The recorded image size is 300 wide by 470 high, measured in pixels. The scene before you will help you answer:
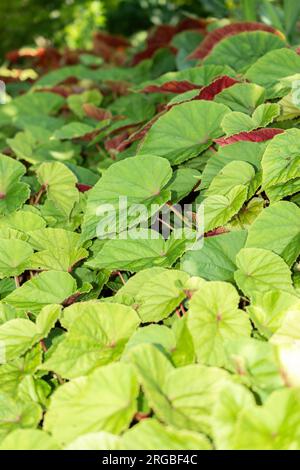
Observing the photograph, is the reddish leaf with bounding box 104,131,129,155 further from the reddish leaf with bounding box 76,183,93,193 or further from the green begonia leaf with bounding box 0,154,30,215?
the green begonia leaf with bounding box 0,154,30,215

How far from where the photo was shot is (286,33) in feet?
7.11

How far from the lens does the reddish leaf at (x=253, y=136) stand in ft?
3.78

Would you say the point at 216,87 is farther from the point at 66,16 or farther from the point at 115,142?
the point at 66,16

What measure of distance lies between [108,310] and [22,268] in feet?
0.90

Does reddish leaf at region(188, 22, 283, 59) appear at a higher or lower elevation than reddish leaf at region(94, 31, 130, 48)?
higher

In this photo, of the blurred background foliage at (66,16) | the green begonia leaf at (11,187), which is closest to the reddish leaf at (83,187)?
the green begonia leaf at (11,187)

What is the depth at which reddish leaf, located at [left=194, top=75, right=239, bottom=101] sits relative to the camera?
136 centimetres

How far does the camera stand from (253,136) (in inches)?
45.8

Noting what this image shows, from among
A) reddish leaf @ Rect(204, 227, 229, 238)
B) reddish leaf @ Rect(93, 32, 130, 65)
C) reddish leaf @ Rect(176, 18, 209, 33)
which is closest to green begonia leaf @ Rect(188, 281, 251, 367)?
reddish leaf @ Rect(204, 227, 229, 238)

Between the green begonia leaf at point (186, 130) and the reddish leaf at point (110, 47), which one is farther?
the reddish leaf at point (110, 47)

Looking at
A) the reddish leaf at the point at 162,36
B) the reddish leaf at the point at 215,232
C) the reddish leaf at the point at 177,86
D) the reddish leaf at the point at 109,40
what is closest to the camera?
the reddish leaf at the point at 215,232

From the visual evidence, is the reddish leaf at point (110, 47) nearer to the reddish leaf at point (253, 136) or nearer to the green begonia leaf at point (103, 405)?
the reddish leaf at point (253, 136)

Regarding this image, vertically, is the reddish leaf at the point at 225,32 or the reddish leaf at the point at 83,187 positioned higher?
the reddish leaf at the point at 225,32
